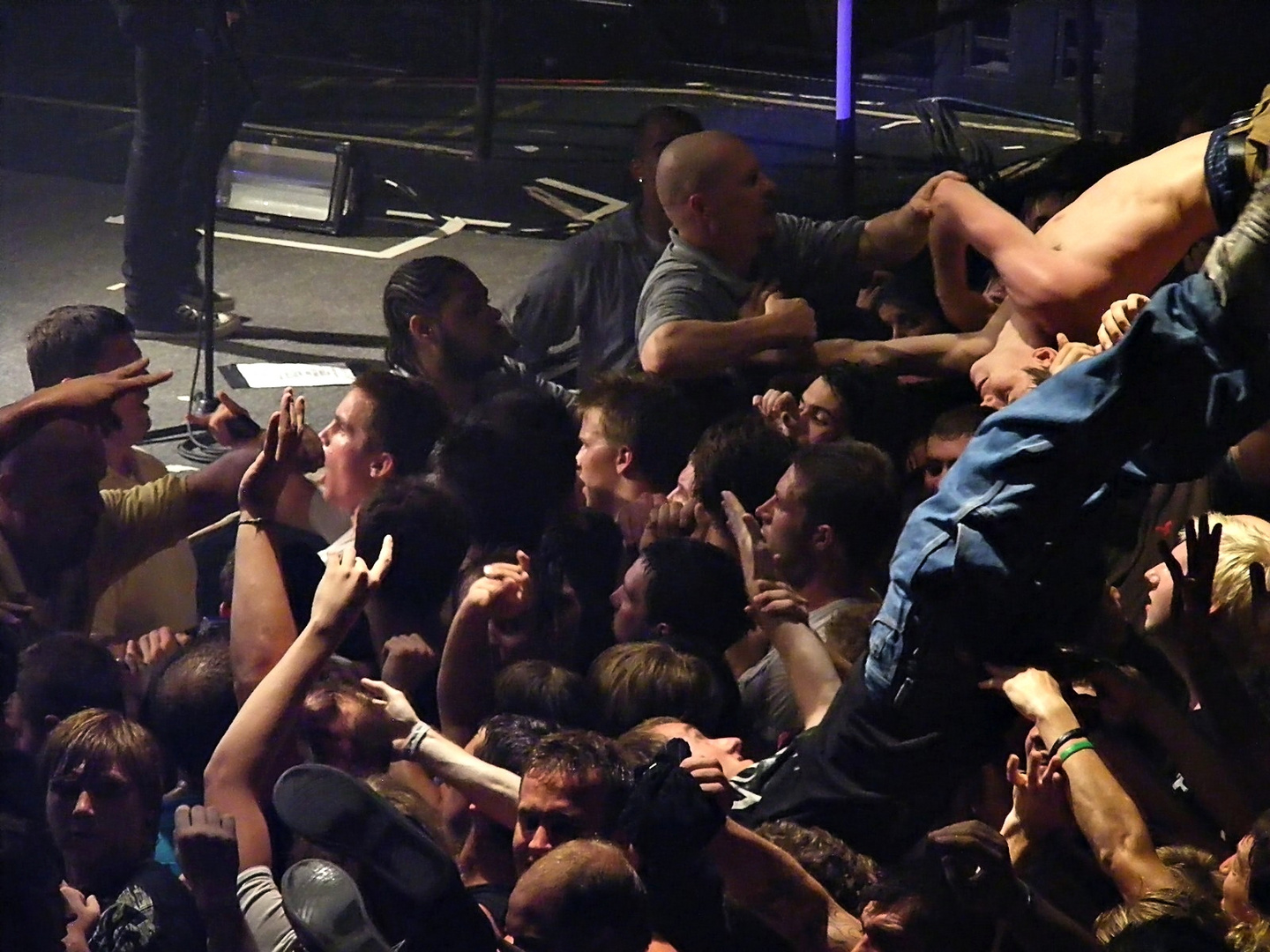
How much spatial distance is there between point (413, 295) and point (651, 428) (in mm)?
627

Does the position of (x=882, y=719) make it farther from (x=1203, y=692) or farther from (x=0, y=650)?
(x=0, y=650)

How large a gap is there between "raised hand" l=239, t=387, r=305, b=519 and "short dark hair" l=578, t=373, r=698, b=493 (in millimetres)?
528

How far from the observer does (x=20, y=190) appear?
15.4 ft

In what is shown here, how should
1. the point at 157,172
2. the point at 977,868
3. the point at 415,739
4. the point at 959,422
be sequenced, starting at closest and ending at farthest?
the point at 977,868, the point at 415,739, the point at 959,422, the point at 157,172

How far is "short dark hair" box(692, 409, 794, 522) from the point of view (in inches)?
98.6

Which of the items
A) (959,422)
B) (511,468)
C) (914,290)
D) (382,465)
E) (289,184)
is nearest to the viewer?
(959,422)

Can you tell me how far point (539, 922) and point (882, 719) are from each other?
443 millimetres

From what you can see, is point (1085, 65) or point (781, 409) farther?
point (1085, 65)

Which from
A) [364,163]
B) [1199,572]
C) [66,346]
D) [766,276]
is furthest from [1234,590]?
[364,163]

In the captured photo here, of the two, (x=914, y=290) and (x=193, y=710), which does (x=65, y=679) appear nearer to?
(x=193, y=710)

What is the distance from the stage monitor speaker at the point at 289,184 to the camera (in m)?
4.35

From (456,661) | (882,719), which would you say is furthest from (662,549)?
(882,719)

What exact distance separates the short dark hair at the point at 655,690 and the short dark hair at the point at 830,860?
8.3 inches

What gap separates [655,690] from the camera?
2.11 m
